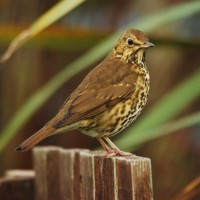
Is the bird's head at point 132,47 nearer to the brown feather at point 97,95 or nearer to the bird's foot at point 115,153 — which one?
the brown feather at point 97,95

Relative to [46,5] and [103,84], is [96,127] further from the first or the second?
[46,5]

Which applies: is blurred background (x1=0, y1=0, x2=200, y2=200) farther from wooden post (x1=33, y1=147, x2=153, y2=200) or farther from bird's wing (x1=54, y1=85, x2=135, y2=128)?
wooden post (x1=33, y1=147, x2=153, y2=200)

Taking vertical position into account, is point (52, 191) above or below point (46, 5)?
below

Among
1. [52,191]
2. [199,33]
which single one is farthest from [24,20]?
[52,191]

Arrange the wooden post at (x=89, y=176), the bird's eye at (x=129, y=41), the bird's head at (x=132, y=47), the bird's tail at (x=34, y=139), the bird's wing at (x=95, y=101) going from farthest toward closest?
the bird's eye at (x=129, y=41)
the bird's head at (x=132, y=47)
the bird's wing at (x=95, y=101)
the bird's tail at (x=34, y=139)
the wooden post at (x=89, y=176)

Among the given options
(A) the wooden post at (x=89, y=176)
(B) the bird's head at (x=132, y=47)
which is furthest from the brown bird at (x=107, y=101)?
(A) the wooden post at (x=89, y=176)

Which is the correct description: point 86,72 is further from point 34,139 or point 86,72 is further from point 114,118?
point 34,139

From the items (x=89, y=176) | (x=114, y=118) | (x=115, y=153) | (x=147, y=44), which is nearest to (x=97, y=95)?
(x=114, y=118)
